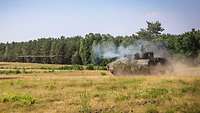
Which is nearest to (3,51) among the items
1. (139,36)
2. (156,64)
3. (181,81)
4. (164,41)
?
(139,36)

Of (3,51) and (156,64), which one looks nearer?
(156,64)

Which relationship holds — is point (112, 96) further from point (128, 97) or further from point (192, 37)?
point (192, 37)

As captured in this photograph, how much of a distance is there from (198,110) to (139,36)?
86.4m

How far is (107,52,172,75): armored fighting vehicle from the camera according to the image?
37781 mm

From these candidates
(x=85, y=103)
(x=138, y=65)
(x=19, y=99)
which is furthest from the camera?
(x=138, y=65)

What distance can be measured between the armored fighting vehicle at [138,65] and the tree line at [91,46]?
30142 millimetres

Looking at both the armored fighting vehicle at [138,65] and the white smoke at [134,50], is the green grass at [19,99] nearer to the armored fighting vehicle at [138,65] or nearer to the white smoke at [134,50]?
the armored fighting vehicle at [138,65]

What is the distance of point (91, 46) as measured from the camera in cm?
10250

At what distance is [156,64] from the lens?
3866cm

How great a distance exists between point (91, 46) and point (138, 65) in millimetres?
65176

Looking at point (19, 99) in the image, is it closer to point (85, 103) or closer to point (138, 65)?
point (85, 103)

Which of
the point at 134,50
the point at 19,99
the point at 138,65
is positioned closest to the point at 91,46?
the point at 134,50

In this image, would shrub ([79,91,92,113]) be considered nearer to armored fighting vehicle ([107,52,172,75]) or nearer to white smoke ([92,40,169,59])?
armored fighting vehicle ([107,52,172,75])

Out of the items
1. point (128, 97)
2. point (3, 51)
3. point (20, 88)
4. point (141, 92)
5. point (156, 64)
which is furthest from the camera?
point (3, 51)
